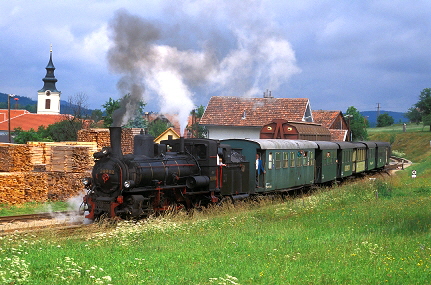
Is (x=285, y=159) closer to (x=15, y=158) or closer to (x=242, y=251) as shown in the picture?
(x=15, y=158)

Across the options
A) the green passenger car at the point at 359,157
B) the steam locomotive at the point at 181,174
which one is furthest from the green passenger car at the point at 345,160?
the steam locomotive at the point at 181,174

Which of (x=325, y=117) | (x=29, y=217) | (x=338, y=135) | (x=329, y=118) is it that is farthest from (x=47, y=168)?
(x=325, y=117)

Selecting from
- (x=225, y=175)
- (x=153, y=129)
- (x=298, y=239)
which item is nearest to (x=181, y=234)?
(x=298, y=239)

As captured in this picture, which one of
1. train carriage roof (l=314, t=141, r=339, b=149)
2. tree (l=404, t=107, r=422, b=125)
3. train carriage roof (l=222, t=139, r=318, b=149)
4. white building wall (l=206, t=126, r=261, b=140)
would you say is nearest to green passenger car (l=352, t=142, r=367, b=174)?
train carriage roof (l=314, t=141, r=339, b=149)

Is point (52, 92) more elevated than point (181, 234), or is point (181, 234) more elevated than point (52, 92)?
point (52, 92)

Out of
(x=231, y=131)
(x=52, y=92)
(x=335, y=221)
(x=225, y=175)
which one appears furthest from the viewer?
(x=52, y=92)

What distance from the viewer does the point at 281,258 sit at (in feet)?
34.3

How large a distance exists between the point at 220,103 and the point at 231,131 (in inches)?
145

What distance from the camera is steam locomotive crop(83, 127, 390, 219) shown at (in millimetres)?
15961

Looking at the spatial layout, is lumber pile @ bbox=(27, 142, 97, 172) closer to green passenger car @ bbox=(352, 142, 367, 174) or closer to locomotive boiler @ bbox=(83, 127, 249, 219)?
locomotive boiler @ bbox=(83, 127, 249, 219)

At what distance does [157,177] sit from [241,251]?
20.0 feet

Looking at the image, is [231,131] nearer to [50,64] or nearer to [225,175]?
[225,175]

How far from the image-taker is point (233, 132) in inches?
1984

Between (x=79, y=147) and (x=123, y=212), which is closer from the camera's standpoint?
(x=123, y=212)
